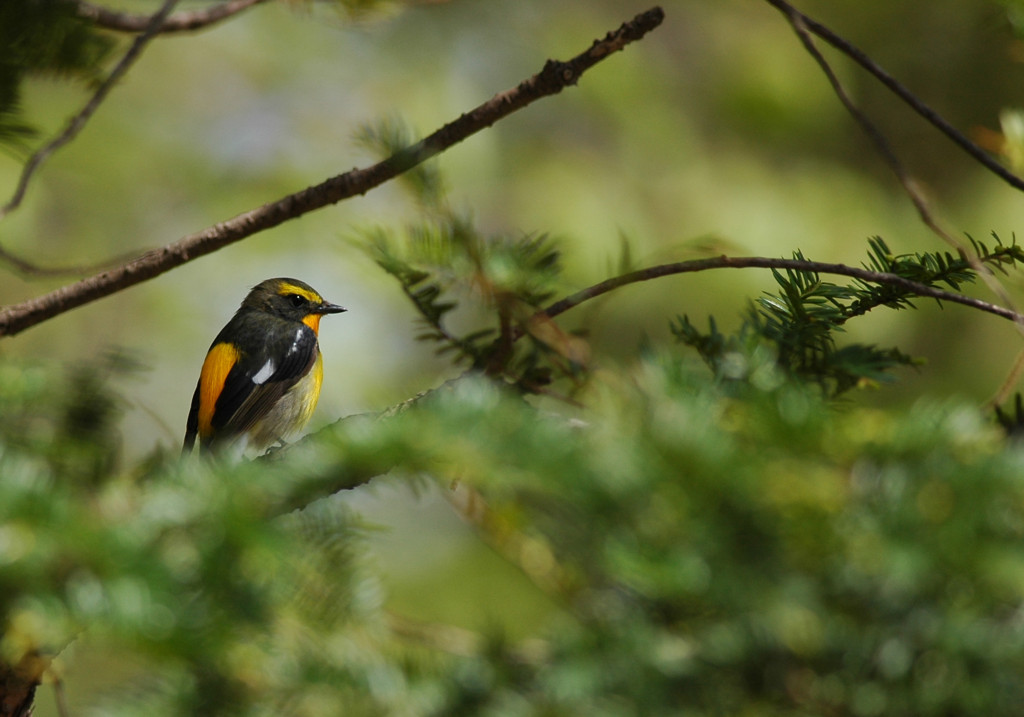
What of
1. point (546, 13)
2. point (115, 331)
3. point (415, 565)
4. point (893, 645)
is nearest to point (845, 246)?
point (546, 13)

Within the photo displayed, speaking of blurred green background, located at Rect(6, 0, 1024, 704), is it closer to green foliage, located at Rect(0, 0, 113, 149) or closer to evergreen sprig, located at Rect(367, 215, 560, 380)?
green foliage, located at Rect(0, 0, 113, 149)

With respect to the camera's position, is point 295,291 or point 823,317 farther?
point 295,291

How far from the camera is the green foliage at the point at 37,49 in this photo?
3.86 ft

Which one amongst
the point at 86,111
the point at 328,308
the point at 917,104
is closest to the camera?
the point at 917,104

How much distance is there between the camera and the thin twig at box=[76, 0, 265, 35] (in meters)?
1.73

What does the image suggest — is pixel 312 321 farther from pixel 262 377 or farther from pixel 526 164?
pixel 526 164

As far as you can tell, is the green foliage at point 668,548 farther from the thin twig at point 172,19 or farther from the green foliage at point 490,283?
the thin twig at point 172,19

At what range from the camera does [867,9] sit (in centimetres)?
583

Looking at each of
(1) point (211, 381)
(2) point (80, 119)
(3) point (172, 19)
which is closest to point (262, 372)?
(1) point (211, 381)

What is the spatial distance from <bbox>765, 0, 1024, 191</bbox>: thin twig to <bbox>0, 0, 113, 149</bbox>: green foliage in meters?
0.99

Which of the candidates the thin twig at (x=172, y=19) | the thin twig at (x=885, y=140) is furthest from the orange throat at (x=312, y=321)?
the thin twig at (x=885, y=140)

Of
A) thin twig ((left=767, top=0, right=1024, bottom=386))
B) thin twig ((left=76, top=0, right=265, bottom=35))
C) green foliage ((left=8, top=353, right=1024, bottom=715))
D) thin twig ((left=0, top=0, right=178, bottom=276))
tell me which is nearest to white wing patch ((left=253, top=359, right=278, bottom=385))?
thin twig ((left=76, top=0, right=265, bottom=35))

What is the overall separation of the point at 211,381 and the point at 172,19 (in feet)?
5.45

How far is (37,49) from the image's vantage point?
1314 millimetres
